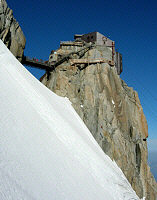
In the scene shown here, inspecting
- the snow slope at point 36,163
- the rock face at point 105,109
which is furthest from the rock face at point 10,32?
the snow slope at point 36,163

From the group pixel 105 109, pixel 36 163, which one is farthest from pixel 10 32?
pixel 36 163

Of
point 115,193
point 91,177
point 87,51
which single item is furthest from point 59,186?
point 87,51

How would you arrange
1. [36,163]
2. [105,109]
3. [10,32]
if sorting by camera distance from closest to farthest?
[36,163]
[10,32]
[105,109]

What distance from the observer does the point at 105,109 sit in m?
25.2

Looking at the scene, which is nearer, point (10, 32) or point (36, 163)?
point (36, 163)

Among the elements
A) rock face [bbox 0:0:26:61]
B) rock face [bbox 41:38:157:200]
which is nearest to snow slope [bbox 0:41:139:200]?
rock face [bbox 0:0:26:61]

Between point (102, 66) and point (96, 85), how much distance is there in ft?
16.5

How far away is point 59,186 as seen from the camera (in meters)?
4.34

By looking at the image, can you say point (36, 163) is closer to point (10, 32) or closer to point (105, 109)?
point (10, 32)

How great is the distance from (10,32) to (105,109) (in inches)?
713

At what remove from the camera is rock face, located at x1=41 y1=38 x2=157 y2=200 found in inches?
919

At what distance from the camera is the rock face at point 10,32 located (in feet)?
51.3

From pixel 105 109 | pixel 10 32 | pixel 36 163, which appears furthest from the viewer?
pixel 105 109

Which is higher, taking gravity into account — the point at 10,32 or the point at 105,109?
the point at 10,32
